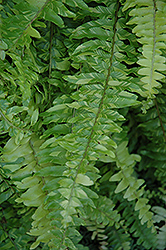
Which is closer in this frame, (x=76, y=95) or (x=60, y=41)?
(x=76, y=95)

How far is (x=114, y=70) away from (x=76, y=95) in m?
0.13

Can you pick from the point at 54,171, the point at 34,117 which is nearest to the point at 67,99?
the point at 34,117

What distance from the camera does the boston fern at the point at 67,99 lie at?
60 centimetres

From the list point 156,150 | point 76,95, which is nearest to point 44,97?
point 76,95

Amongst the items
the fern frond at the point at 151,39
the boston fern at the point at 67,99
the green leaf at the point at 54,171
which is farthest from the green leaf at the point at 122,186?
the fern frond at the point at 151,39

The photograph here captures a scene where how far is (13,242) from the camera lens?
887 mm

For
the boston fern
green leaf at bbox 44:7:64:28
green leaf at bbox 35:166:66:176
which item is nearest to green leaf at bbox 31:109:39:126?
the boston fern

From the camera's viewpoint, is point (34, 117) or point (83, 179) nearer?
point (83, 179)

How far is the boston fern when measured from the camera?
Result: 1.97ft

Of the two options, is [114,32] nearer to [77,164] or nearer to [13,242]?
[77,164]

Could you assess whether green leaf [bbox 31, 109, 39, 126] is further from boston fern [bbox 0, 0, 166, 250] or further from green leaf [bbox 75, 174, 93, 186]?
green leaf [bbox 75, 174, 93, 186]

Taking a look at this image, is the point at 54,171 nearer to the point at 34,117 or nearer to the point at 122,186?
the point at 34,117

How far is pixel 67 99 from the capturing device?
0.73 metres

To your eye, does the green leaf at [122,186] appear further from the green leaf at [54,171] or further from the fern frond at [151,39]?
the fern frond at [151,39]
